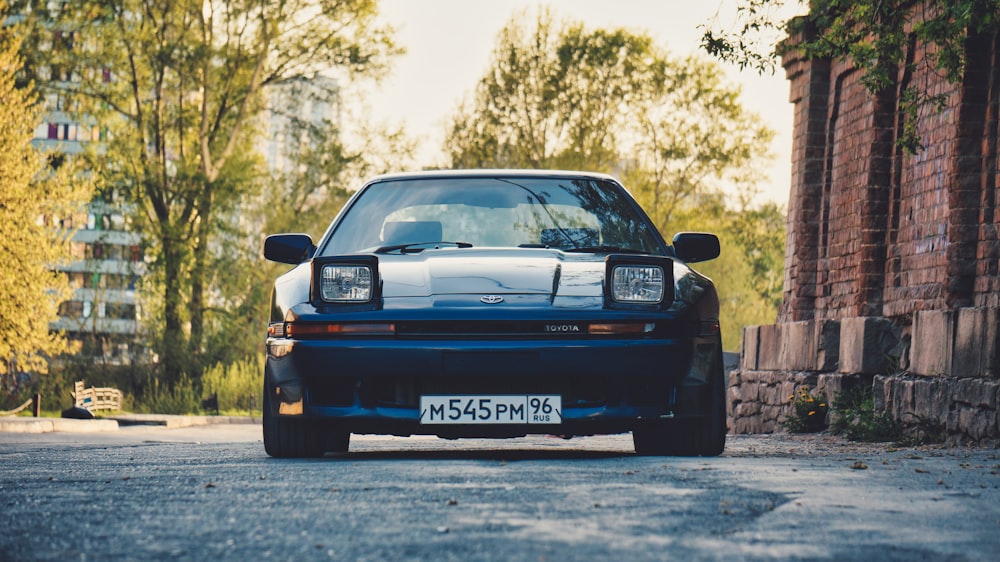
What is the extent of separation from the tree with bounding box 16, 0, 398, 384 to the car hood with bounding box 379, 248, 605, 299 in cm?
2973

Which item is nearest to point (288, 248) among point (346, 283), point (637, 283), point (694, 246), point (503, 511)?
point (346, 283)

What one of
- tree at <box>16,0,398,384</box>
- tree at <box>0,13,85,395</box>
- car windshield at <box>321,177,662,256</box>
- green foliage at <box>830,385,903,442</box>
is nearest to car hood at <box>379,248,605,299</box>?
car windshield at <box>321,177,662,256</box>

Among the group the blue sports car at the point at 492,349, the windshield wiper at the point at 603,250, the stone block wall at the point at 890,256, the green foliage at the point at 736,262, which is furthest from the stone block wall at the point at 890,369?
the green foliage at the point at 736,262

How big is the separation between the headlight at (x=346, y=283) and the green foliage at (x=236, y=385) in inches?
1267

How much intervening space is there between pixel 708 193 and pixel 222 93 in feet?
55.3

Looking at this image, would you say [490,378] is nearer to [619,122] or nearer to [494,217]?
[494,217]

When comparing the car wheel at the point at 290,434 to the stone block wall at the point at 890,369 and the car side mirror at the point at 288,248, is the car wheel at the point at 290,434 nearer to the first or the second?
the car side mirror at the point at 288,248

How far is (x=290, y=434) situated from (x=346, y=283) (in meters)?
0.89

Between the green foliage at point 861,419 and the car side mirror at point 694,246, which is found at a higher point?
the car side mirror at point 694,246

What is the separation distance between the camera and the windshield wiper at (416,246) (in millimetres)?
7957

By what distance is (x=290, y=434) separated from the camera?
7.59 metres

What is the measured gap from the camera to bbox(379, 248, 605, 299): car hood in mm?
7250

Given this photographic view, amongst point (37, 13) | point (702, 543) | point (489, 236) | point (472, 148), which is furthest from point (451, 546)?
point (472, 148)

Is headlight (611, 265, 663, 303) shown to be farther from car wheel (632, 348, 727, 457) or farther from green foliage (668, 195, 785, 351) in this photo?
green foliage (668, 195, 785, 351)
